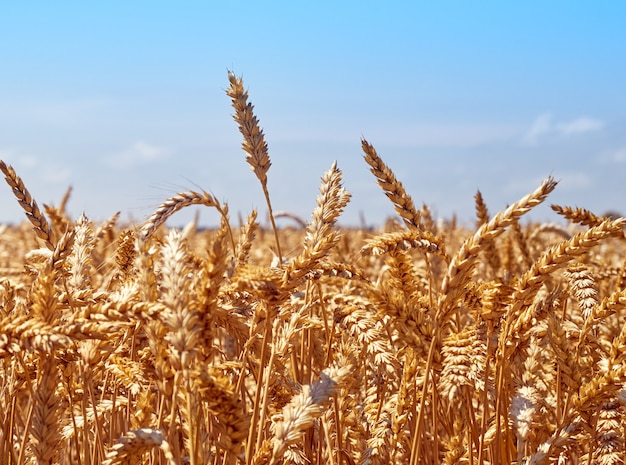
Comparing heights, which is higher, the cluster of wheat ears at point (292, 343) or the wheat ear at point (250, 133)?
the wheat ear at point (250, 133)

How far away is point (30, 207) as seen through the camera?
8.11 feet

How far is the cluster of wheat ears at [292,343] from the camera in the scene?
1523 mm

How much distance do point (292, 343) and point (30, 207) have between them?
3.21 ft

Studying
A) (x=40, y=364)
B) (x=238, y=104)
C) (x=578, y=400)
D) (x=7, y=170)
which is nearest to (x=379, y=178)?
(x=238, y=104)

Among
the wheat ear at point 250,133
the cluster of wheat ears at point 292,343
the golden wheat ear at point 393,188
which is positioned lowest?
the cluster of wheat ears at point 292,343

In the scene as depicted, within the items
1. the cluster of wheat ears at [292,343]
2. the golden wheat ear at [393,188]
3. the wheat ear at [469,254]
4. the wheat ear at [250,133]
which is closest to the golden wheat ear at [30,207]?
the cluster of wheat ears at [292,343]

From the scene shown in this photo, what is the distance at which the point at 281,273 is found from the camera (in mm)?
1794

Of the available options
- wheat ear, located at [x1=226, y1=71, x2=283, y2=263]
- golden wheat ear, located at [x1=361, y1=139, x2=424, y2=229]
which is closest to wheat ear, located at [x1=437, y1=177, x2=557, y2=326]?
golden wheat ear, located at [x1=361, y1=139, x2=424, y2=229]

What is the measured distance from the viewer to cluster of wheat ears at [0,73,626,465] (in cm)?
152

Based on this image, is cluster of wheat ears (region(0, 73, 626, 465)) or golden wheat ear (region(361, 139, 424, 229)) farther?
golden wheat ear (region(361, 139, 424, 229))

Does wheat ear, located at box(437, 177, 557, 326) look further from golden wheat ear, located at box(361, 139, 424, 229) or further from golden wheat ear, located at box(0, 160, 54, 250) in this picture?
golden wheat ear, located at box(0, 160, 54, 250)

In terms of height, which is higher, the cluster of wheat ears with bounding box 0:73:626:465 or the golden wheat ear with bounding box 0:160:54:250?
the golden wheat ear with bounding box 0:160:54:250

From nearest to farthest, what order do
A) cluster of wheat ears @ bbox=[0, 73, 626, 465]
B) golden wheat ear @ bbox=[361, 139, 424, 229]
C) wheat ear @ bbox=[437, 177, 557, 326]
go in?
cluster of wheat ears @ bbox=[0, 73, 626, 465], wheat ear @ bbox=[437, 177, 557, 326], golden wheat ear @ bbox=[361, 139, 424, 229]

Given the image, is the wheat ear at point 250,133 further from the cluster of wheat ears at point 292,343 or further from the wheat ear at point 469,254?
the wheat ear at point 469,254
